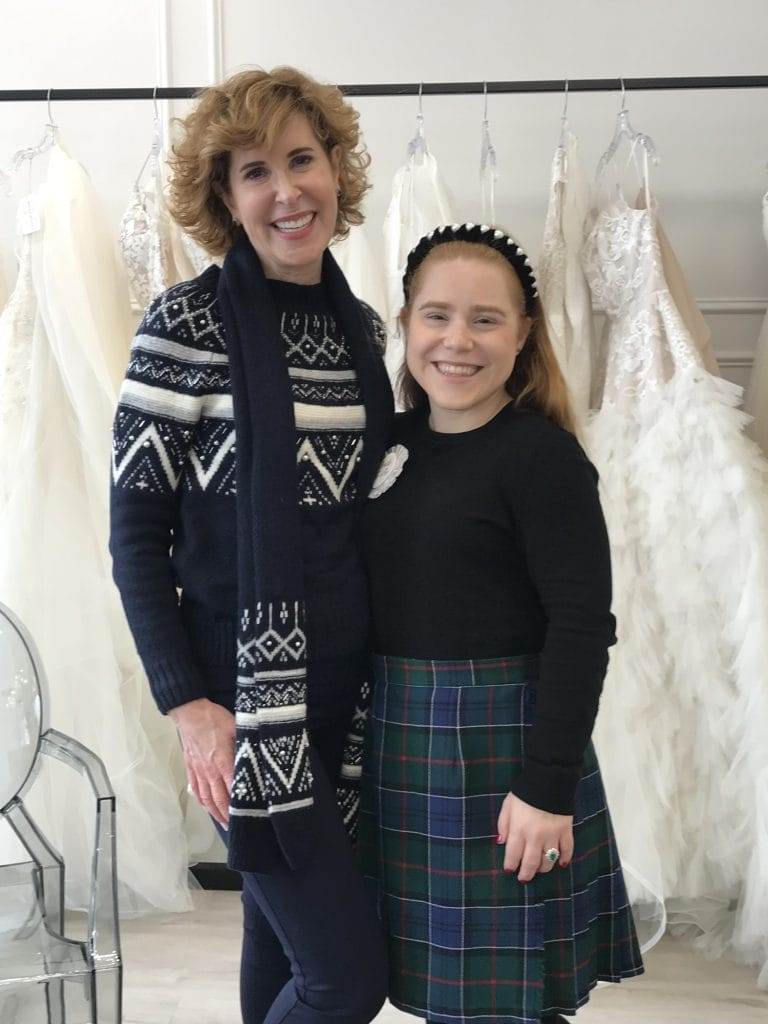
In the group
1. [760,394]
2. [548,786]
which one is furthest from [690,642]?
[548,786]

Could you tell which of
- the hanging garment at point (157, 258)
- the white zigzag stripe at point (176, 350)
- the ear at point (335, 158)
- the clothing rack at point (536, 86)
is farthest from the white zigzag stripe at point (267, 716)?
the clothing rack at point (536, 86)

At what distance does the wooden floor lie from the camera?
1.78 metres

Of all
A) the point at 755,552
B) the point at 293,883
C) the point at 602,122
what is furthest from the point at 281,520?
the point at 602,122

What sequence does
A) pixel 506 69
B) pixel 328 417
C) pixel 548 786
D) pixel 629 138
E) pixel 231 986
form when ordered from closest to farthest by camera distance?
pixel 548 786
pixel 328 417
pixel 231 986
pixel 629 138
pixel 506 69

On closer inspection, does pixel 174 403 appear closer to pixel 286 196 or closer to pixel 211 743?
pixel 286 196

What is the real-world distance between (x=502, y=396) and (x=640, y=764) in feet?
3.27

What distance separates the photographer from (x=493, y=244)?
1187 millimetres

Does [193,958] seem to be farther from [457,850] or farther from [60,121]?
[60,121]

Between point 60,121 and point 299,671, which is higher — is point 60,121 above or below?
above

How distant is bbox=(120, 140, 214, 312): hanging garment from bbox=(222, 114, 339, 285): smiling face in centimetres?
99

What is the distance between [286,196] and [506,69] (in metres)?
1.59

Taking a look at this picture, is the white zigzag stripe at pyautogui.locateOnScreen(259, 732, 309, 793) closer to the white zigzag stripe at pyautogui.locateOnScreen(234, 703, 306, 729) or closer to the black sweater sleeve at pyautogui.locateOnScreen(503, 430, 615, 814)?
the white zigzag stripe at pyautogui.locateOnScreen(234, 703, 306, 729)

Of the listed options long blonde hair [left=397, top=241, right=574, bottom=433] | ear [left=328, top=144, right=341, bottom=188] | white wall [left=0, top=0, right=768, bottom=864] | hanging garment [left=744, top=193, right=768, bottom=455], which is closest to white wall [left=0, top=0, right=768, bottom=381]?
white wall [left=0, top=0, right=768, bottom=864]

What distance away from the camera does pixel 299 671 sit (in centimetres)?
108
